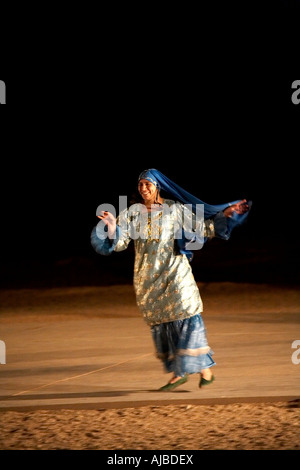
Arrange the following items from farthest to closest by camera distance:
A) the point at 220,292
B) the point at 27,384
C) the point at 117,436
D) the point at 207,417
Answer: the point at 220,292
the point at 27,384
the point at 207,417
the point at 117,436

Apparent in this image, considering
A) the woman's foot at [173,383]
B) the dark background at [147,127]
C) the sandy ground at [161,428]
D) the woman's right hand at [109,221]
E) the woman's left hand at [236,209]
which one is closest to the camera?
the sandy ground at [161,428]

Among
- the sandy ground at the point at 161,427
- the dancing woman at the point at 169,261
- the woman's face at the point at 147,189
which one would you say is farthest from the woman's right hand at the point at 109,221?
the sandy ground at the point at 161,427

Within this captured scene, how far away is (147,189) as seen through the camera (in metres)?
7.77

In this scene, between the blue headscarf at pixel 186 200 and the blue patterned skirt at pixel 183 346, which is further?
the blue headscarf at pixel 186 200

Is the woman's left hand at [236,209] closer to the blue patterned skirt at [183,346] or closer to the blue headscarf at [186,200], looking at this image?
the blue headscarf at [186,200]

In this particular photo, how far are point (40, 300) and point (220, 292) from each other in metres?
2.99

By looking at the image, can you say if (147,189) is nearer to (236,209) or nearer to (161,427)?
(236,209)

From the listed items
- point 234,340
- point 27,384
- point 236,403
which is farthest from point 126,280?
point 236,403

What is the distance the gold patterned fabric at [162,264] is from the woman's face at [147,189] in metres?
0.13

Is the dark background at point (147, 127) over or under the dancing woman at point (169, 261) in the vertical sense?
over

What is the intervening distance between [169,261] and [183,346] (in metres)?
0.66

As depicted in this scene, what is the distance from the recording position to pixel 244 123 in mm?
33750

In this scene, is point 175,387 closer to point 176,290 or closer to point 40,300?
point 176,290

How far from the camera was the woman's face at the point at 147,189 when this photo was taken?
7.77 meters
